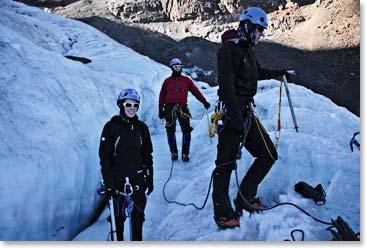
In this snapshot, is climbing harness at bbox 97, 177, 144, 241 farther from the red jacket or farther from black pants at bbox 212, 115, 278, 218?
the red jacket

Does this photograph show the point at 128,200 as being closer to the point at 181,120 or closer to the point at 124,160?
the point at 124,160

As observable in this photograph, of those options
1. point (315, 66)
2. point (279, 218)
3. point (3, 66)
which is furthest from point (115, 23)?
point (279, 218)

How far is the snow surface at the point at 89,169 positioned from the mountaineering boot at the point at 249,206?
0.19 ft

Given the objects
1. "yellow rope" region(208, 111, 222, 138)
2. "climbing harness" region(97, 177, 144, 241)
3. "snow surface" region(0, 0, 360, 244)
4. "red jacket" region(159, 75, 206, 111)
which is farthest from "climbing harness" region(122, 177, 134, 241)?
"red jacket" region(159, 75, 206, 111)

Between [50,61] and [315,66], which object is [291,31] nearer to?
[315,66]

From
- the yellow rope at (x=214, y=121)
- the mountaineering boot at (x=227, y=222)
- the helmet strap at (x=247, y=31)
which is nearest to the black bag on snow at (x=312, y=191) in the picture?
the mountaineering boot at (x=227, y=222)

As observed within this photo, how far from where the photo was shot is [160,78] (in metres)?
9.34

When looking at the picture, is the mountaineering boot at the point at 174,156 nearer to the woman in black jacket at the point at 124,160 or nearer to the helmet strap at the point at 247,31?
the woman in black jacket at the point at 124,160

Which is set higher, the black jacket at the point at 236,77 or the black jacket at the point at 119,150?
the black jacket at the point at 236,77

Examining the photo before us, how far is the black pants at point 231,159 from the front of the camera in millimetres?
2619

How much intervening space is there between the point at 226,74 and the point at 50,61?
2.72m

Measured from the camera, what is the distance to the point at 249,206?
2.78 m

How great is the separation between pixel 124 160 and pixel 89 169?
0.98 meters

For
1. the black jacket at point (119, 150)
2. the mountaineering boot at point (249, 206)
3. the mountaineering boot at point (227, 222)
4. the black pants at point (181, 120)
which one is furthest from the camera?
the black pants at point (181, 120)
